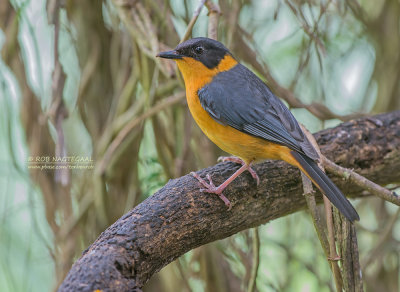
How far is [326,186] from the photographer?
A: 2680mm

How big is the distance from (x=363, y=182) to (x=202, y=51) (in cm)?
135

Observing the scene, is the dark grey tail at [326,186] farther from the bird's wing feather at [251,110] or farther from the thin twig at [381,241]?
the thin twig at [381,241]

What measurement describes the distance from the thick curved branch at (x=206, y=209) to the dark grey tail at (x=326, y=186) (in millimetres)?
297

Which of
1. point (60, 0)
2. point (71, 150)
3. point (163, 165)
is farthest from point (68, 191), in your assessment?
point (60, 0)

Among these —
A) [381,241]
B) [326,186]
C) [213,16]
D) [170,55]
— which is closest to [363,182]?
[326,186]

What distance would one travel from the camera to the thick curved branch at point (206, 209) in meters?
2.09

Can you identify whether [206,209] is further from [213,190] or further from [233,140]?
[233,140]

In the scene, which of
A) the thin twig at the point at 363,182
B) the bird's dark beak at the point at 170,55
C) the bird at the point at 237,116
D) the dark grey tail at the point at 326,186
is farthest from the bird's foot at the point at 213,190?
the bird's dark beak at the point at 170,55

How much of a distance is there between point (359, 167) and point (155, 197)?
152 centimetres

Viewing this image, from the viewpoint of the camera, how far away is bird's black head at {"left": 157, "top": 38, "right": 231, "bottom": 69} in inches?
130

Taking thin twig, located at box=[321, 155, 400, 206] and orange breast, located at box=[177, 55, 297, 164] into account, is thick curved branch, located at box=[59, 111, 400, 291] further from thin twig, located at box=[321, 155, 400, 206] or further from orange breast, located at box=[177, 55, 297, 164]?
thin twig, located at box=[321, 155, 400, 206]

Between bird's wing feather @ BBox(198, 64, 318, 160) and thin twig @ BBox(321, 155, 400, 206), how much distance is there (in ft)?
0.63

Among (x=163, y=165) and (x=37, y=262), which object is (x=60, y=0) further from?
(x=37, y=262)

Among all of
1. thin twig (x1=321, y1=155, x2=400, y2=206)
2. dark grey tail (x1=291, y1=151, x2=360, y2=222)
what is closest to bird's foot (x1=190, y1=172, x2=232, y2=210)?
dark grey tail (x1=291, y1=151, x2=360, y2=222)
